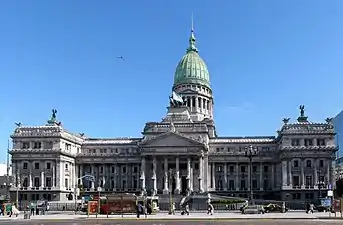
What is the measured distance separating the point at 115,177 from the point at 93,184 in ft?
23.8

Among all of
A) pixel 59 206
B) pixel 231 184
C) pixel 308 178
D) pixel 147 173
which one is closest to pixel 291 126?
pixel 308 178

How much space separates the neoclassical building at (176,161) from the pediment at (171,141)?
0.29m

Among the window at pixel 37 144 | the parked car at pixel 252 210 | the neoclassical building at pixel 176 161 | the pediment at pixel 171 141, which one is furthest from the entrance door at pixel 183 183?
the parked car at pixel 252 210

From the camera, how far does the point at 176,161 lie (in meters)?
170

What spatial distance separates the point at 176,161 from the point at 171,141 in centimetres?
610

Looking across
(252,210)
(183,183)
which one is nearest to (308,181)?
(183,183)

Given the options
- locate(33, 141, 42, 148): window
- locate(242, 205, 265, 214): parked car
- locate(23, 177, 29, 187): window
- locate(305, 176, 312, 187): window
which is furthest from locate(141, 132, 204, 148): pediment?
locate(242, 205, 265, 214): parked car

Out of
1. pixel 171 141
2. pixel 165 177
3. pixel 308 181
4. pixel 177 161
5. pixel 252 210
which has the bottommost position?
pixel 252 210

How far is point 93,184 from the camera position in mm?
181250

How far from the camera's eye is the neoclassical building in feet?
544

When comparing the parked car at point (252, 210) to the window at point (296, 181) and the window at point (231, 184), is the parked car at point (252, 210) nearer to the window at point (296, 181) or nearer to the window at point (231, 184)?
the window at point (296, 181)

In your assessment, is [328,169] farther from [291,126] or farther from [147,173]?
[147,173]

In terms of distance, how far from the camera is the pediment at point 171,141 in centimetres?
16838

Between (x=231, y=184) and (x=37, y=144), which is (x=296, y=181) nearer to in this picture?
(x=231, y=184)
